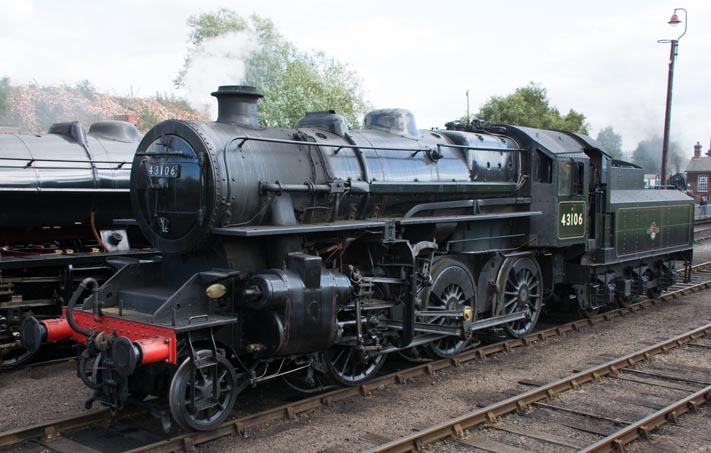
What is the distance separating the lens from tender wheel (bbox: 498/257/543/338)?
9.66 m

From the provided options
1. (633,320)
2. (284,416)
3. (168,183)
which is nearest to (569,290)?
(633,320)

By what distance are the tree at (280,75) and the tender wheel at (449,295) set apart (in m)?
17.3

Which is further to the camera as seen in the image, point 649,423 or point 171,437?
point 649,423

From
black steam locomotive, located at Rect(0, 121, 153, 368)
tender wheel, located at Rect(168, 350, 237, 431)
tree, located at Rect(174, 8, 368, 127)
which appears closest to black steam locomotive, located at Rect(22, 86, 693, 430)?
tender wheel, located at Rect(168, 350, 237, 431)

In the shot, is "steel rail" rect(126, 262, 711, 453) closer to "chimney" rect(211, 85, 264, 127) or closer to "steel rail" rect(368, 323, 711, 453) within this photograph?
"steel rail" rect(368, 323, 711, 453)

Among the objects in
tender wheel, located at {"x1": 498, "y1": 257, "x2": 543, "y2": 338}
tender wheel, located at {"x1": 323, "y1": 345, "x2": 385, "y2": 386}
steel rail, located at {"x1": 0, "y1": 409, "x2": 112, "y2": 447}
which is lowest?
steel rail, located at {"x1": 0, "y1": 409, "x2": 112, "y2": 447}

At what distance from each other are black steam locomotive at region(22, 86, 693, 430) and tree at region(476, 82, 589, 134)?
30.6 m

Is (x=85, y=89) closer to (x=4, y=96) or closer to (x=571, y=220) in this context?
(x=4, y=96)

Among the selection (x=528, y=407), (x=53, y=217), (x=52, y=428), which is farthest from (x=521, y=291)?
(x=53, y=217)

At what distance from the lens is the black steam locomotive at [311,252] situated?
6156mm

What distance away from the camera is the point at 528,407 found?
704 centimetres

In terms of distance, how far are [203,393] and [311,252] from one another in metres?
1.85

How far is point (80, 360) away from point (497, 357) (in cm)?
527

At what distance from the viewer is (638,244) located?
1200 cm
